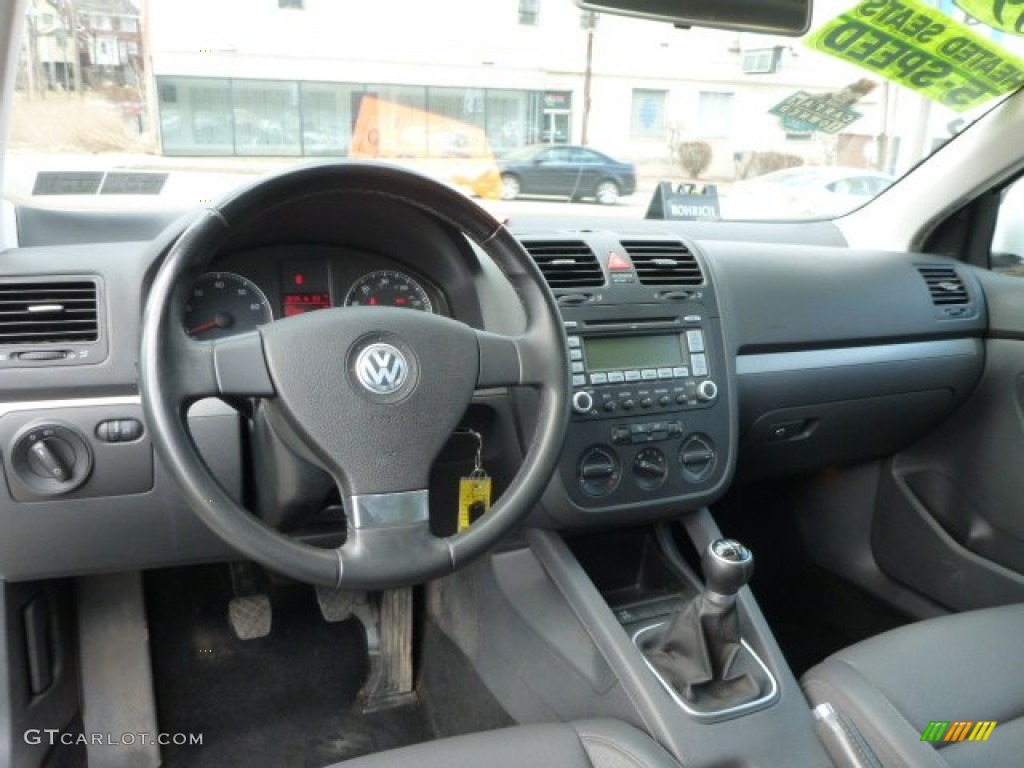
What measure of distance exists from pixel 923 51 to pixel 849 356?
2.52 ft

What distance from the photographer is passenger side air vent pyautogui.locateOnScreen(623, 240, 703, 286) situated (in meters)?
1.87

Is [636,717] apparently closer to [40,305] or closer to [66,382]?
[66,382]

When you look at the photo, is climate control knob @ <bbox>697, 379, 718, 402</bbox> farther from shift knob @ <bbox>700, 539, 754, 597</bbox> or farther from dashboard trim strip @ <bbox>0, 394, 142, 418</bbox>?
dashboard trim strip @ <bbox>0, 394, 142, 418</bbox>

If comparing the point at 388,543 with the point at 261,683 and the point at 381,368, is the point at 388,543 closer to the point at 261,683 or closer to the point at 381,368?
the point at 381,368

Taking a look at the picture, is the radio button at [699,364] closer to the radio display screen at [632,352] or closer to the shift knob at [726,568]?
the radio display screen at [632,352]

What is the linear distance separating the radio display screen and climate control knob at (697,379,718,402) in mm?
61

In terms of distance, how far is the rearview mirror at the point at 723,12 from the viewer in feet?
5.43

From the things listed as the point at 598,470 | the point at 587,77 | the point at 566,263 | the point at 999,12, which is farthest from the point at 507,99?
the point at 999,12

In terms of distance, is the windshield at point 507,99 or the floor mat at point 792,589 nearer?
the windshield at point 507,99

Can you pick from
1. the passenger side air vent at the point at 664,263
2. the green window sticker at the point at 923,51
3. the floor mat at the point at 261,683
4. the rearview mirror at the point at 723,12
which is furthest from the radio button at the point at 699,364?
the floor mat at the point at 261,683

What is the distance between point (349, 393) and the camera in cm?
119

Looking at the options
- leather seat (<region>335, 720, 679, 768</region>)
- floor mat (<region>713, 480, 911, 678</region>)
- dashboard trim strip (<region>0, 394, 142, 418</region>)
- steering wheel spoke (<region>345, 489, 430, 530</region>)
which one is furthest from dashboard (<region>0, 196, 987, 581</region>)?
floor mat (<region>713, 480, 911, 678</region>)

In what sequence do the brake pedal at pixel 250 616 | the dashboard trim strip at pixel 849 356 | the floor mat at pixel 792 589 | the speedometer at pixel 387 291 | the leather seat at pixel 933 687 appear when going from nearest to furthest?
the leather seat at pixel 933 687 → the speedometer at pixel 387 291 → the dashboard trim strip at pixel 849 356 → the brake pedal at pixel 250 616 → the floor mat at pixel 792 589

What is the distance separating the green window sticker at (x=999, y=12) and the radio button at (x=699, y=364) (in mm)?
989
